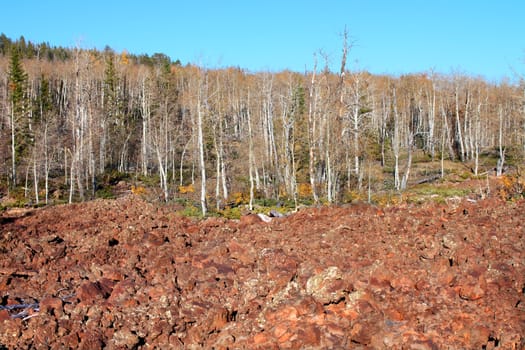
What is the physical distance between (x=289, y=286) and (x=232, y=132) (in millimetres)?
50170

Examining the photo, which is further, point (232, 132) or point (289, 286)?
point (232, 132)

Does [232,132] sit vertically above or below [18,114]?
below

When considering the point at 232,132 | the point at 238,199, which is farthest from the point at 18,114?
the point at 238,199

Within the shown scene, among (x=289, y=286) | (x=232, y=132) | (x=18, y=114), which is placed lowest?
(x=289, y=286)

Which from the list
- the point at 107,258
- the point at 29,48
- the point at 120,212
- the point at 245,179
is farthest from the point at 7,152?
the point at 29,48

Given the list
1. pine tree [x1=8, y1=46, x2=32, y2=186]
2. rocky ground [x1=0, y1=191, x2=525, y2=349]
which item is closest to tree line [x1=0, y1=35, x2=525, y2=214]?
pine tree [x1=8, y1=46, x2=32, y2=186]

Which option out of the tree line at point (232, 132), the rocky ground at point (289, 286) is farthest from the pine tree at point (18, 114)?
the rocky ground at point (289, 286)

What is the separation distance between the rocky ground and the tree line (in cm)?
1140

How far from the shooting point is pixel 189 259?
7734mm

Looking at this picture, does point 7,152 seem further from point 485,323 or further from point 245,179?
point 485,323

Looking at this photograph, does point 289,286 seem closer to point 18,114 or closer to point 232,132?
point 18,114

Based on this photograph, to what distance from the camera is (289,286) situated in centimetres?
620

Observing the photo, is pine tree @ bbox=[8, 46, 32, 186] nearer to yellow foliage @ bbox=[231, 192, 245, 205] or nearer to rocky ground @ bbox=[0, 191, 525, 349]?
yellow foliage @ bbox=[231, 192, 245, 205]

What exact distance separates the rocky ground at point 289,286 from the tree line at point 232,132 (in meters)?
11.4
